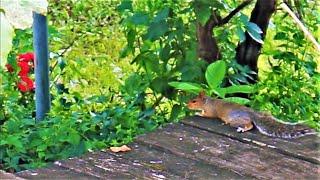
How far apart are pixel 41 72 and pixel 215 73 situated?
1177mm

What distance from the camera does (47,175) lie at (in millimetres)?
1119

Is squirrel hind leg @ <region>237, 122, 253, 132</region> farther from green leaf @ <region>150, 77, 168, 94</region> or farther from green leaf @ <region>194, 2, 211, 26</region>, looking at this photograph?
green leaf @ <region>150, 77, 168, 94</region>

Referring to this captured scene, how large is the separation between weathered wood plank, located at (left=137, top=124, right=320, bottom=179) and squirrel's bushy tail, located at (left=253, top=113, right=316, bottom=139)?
3.6 inches

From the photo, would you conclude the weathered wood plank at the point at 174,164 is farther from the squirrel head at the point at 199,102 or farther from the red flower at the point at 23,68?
the red flower at the point at 23,68

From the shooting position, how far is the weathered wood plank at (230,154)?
1.16 m

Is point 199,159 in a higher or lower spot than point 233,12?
lower

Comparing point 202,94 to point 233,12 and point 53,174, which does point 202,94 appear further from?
point 53,174

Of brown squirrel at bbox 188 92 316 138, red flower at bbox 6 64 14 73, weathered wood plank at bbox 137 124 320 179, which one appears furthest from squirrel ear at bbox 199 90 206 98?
red flower at bbox 6 64 14 73

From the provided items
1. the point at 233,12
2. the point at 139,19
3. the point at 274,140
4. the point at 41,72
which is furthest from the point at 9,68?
the point at 274,140

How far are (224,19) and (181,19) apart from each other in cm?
17

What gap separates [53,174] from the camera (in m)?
1.12

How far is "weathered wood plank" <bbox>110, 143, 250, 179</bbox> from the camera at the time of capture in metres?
1.13

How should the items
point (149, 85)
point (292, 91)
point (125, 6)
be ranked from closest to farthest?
point (125, 6), point (149, 85), point (292, 91)

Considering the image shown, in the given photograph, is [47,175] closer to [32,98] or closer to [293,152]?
[293,152]
